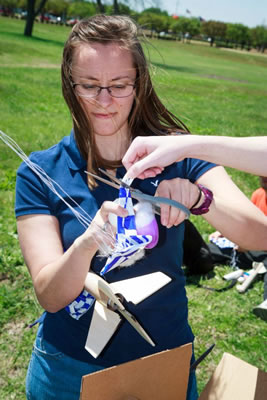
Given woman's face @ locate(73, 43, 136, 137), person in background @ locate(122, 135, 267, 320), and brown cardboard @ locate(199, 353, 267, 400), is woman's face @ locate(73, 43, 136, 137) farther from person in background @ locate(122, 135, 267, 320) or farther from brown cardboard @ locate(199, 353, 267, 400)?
brown cardboard @ locate(199, 353, 267, 400)

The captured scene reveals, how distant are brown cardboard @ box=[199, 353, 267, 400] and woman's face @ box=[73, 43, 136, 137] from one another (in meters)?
1.03

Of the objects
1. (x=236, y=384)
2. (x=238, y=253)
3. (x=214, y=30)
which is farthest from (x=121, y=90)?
(x=214, y=30)

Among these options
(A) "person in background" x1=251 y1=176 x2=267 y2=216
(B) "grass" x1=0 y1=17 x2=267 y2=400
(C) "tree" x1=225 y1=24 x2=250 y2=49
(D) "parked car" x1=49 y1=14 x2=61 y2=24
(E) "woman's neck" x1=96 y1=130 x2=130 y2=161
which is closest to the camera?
(E) "woman's neck" x1=96 y1=130 x2=130 y2=161

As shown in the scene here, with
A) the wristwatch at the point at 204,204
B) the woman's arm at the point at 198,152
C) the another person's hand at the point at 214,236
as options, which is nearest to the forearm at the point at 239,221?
the wristwatch at the point at 204,204

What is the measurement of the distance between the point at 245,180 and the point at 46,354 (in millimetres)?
5984

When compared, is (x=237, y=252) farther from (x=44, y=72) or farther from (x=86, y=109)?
(x=44, y=72)

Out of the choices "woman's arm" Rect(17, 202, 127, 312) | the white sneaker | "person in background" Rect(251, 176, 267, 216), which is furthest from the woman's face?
"person in background" Rect(251, 176, 267, 216)

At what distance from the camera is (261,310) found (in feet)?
12.4

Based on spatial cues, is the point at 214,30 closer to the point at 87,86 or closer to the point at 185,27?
the point at 185,27

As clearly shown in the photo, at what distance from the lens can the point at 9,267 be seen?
159 inches

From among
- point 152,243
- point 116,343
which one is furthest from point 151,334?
point 152,243

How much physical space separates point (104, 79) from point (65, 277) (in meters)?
0.78

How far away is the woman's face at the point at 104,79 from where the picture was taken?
171cm

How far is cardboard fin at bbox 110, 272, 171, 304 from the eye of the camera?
1509 mm
